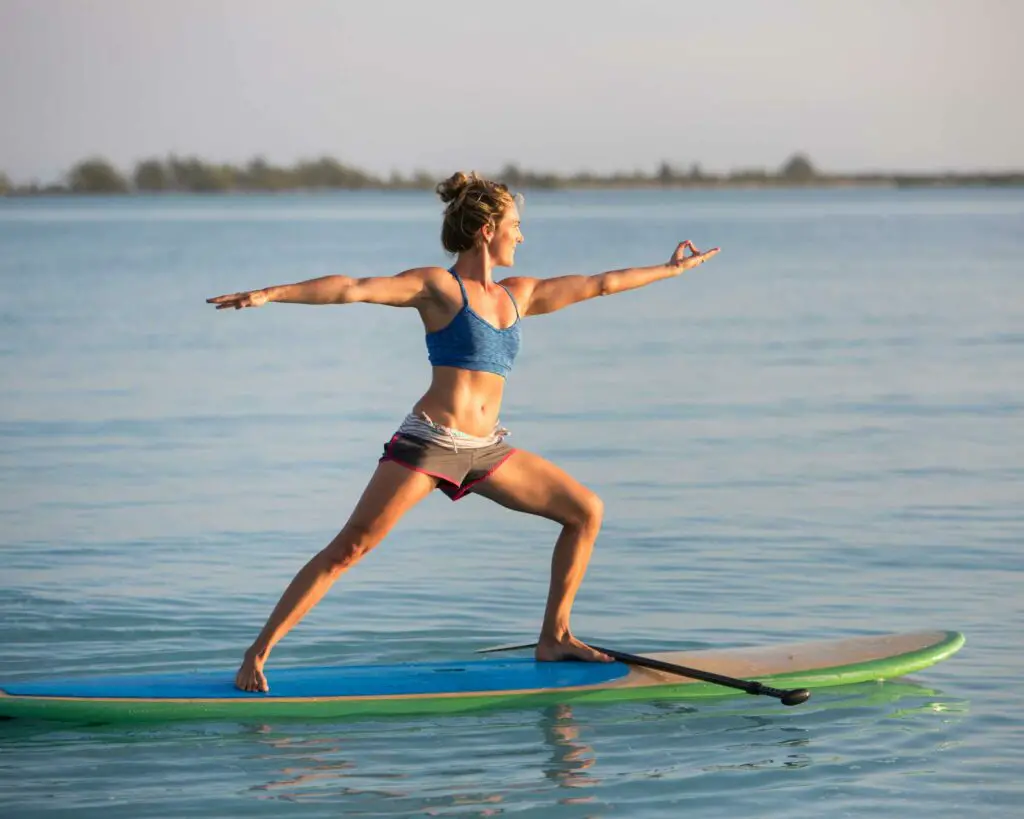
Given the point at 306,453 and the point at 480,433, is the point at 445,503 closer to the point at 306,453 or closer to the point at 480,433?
the point at 306,453

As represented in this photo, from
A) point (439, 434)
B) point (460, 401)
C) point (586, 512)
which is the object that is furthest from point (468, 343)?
point (586, 512)

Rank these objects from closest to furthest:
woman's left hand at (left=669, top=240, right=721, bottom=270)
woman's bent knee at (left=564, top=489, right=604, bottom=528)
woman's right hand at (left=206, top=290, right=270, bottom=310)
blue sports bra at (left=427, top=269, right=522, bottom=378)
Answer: woman's right hand at (left=206, top=290, right=270, bottom=310) < blue sports bra at (left=427, top=269, right=522, bottom=378) < woman's bent knee at (left=564, top=489, right=604, bottom=528) < woman's left hand at (left=669, top=240, right=721, bottom=270)

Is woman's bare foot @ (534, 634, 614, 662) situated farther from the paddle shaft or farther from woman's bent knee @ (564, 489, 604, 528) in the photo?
woman's bent knee @ (564, 489, 604, 528)

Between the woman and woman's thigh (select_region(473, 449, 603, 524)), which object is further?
woman's thigh (select_region(473, 449, 603, 524))

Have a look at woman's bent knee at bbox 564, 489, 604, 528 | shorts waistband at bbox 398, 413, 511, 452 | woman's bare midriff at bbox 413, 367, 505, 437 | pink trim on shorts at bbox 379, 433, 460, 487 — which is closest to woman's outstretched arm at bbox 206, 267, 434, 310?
woman's bare midriff at bbox 413, 367, 505, 437

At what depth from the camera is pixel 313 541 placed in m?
12.1

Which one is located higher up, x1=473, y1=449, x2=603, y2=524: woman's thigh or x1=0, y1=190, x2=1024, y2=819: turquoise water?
x1=473, y1=449, x2=603, y2=524: woman's thigh

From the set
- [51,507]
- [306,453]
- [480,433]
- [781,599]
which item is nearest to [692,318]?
[306,453]

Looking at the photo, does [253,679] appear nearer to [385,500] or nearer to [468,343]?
[385,500]

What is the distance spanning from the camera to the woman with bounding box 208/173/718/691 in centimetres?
764

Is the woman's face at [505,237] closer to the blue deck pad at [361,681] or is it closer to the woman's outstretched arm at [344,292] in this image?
the woman's outstretched arm at [344,292]

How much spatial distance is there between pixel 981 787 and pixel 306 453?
31.4 feet

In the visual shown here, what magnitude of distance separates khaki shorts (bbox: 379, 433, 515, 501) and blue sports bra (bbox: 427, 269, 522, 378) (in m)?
0.34

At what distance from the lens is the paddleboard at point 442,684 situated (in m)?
7.75
